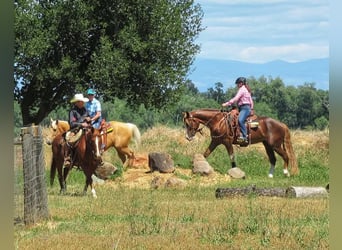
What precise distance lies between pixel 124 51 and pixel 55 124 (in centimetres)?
921

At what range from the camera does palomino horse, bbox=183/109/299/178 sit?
666 inches

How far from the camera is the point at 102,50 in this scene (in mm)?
23781

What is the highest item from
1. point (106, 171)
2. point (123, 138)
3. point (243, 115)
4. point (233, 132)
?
point (243, 115)

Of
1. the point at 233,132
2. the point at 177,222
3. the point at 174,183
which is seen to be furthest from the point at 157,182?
the point at 177,222

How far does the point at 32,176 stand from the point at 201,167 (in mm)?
9874

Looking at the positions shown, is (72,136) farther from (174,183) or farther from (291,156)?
(291,156)

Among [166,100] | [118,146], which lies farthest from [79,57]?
[118,146]

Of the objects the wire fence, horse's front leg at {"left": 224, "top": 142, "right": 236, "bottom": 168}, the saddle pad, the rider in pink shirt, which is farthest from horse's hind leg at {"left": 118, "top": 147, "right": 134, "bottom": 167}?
the wire fence

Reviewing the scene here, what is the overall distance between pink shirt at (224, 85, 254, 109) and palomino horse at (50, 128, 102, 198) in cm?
442

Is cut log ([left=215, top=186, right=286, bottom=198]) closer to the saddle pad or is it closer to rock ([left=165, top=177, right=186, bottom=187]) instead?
rock ([left=165, top=177, right=186, bottom=187])

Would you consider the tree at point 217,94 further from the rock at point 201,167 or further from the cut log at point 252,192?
the cut log at point 252,192

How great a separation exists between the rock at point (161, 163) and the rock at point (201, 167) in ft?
2.01

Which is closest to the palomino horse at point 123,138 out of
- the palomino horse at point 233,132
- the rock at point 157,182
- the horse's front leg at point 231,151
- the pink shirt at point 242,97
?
the palomino horse at point 233,132

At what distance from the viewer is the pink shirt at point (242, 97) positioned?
1639cm
